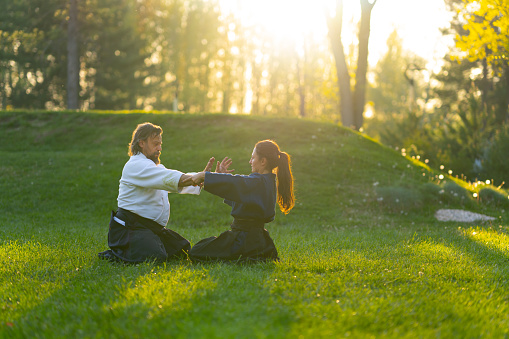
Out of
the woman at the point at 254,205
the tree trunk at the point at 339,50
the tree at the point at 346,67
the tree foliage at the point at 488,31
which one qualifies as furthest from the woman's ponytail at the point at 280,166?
the tree trunk at the point at 339,50

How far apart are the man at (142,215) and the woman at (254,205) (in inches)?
16.5

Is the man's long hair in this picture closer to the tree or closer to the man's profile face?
the man's profile face

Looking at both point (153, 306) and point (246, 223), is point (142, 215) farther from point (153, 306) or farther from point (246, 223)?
point (153, 306)

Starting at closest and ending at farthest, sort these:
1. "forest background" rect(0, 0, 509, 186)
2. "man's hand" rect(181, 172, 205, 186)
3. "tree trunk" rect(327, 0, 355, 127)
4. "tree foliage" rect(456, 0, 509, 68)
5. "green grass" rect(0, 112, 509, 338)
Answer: "green grass" rect(0, 112, 509, 338) → "man's hand" rect(181, 172, 205, 186) → "tree foliage" rect(456, 0, 509, 68) → "forest background" rect(0, 0, 509, 186) → "tree trunk" rect(327, 0, 355, 127)

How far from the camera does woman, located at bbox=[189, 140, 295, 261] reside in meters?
5.51

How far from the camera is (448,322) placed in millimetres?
3660

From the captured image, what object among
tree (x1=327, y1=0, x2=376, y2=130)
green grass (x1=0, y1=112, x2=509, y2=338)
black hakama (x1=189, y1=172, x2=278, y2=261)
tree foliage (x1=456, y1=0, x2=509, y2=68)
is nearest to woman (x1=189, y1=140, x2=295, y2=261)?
black hakama (x1=189, y1=172, x2=278, y2=261)

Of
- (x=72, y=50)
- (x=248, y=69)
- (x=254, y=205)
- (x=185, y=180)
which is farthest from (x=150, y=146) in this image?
(x=248, y=69)

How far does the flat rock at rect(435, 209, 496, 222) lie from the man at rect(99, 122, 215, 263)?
23.7 ft

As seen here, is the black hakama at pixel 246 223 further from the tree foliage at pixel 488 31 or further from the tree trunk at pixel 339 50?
the tree trunk at pixel 339 50

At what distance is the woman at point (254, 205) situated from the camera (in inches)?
217

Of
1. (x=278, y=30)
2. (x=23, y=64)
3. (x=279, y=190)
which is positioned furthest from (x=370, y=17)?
(x=278, y=30)

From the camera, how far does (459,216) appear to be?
1118cm

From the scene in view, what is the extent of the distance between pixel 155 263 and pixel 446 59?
29533 mm
